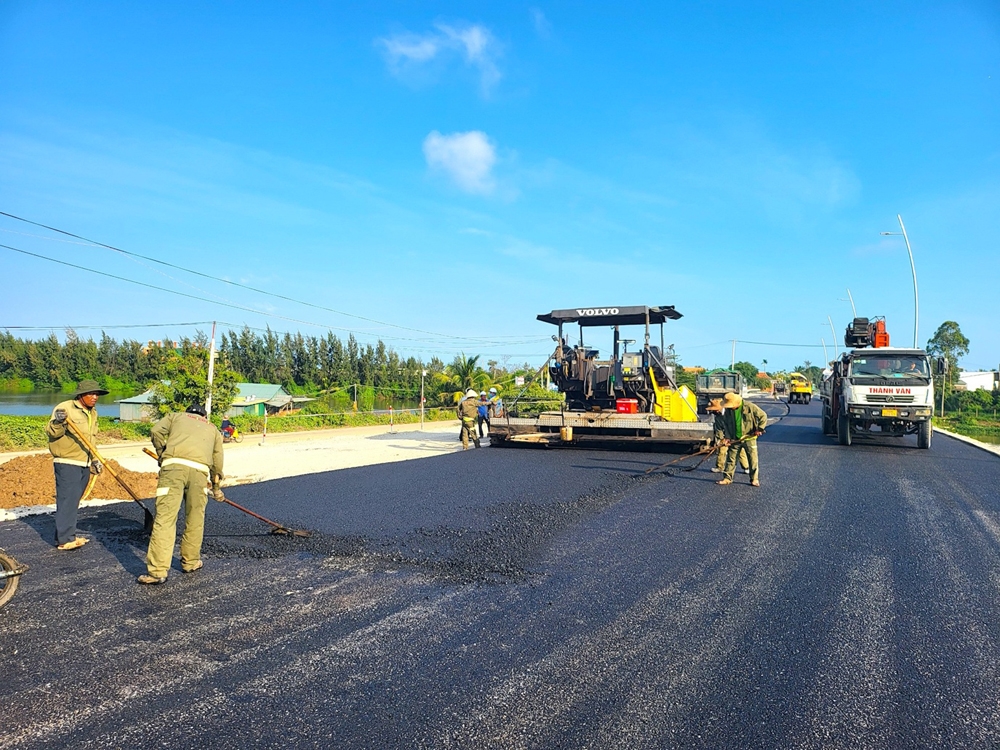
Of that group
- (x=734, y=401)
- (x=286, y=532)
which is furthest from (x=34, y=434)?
(x=734, y=401)

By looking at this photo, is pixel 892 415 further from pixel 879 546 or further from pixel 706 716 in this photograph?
pixel 706 716

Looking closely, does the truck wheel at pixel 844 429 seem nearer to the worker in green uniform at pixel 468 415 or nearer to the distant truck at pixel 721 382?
the worker in green uniform at pixel 468 415

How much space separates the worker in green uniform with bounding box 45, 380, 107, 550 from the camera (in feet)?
18.4

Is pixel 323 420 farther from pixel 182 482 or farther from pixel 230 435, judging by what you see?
pixel 182 482

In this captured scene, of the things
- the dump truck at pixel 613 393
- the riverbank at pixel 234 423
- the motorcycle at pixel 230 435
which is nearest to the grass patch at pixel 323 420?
the riverbank at pixel 234 423

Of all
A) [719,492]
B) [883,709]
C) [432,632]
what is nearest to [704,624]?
[883,709]

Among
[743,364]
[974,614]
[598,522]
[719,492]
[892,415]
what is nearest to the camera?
[974,614]

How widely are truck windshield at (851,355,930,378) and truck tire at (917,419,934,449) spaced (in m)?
1.10

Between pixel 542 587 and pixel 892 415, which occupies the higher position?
pixel 892 415

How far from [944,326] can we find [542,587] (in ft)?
243

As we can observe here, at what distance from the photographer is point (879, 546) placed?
5.90 meters

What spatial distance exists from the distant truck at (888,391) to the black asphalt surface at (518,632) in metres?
6.84

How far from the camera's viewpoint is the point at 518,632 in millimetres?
3840

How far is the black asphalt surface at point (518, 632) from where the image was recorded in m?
2.83
